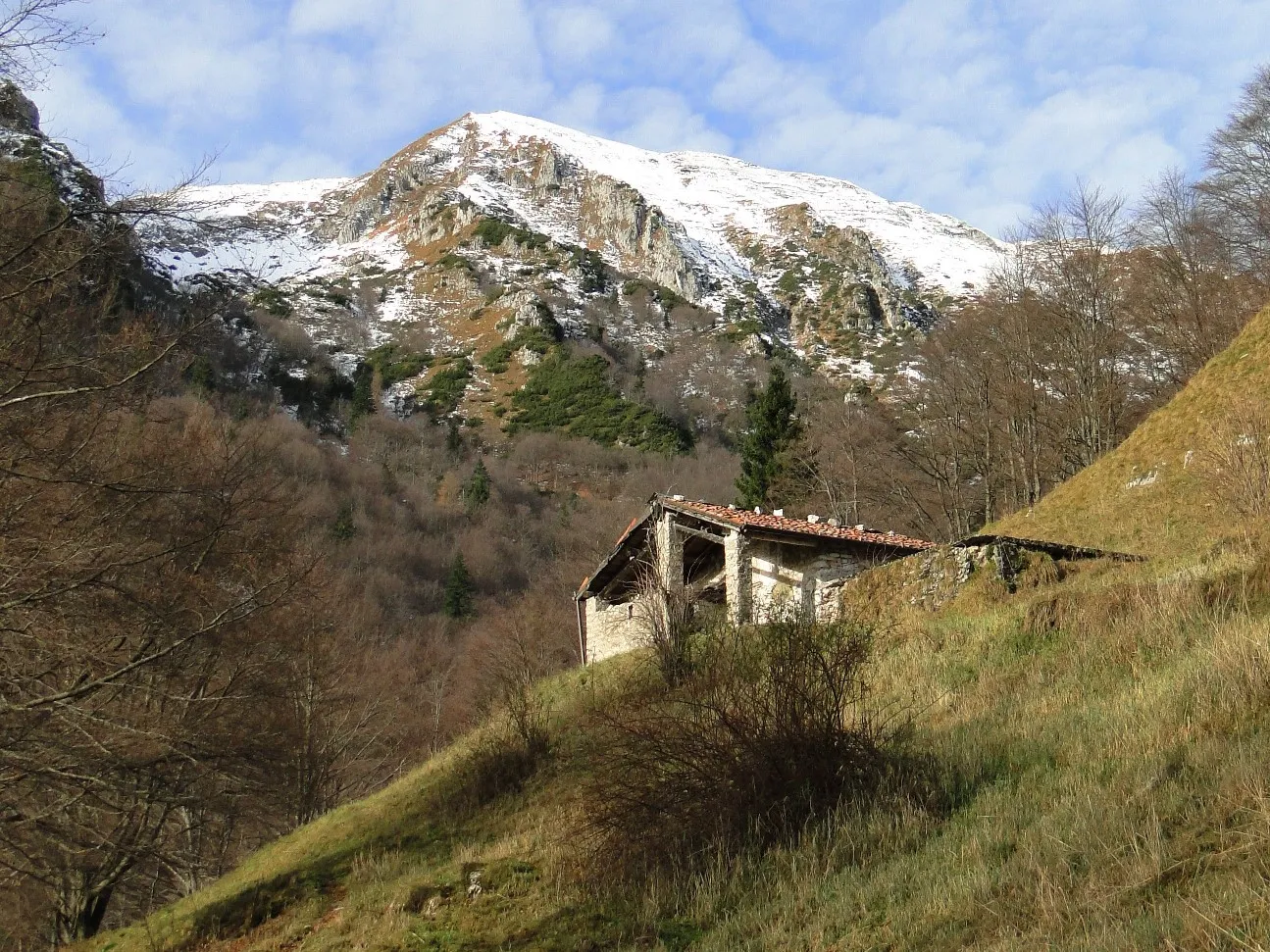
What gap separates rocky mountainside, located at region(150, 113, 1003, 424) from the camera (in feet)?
319

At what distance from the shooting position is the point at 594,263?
110 meters

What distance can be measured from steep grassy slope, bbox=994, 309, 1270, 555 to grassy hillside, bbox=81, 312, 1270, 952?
650 cm

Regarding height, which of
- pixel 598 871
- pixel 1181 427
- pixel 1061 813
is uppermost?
pixel 1181 427

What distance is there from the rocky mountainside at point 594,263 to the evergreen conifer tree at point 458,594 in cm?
3097

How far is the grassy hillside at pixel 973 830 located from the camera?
4.38 m

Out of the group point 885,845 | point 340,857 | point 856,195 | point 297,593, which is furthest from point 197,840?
point 856,195

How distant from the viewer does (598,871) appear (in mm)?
6961

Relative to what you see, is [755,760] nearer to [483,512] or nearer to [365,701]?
[365,701]

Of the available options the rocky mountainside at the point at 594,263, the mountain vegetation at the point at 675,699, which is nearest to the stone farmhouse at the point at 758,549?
the mountain vegetation at the point at 675,699

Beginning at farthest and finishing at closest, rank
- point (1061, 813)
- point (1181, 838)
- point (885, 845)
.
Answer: point (885, 845) < point (1061, 813) < point (1181, 838)

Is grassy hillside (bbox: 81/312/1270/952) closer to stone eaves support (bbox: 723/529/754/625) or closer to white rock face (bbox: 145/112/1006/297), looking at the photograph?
stone eaves support (bbox: 723/529/754/625)

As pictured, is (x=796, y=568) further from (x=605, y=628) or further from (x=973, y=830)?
(x=973, y=830)

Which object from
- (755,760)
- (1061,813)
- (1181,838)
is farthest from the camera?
(755,760)

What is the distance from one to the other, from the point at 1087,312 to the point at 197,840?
1111 inches
